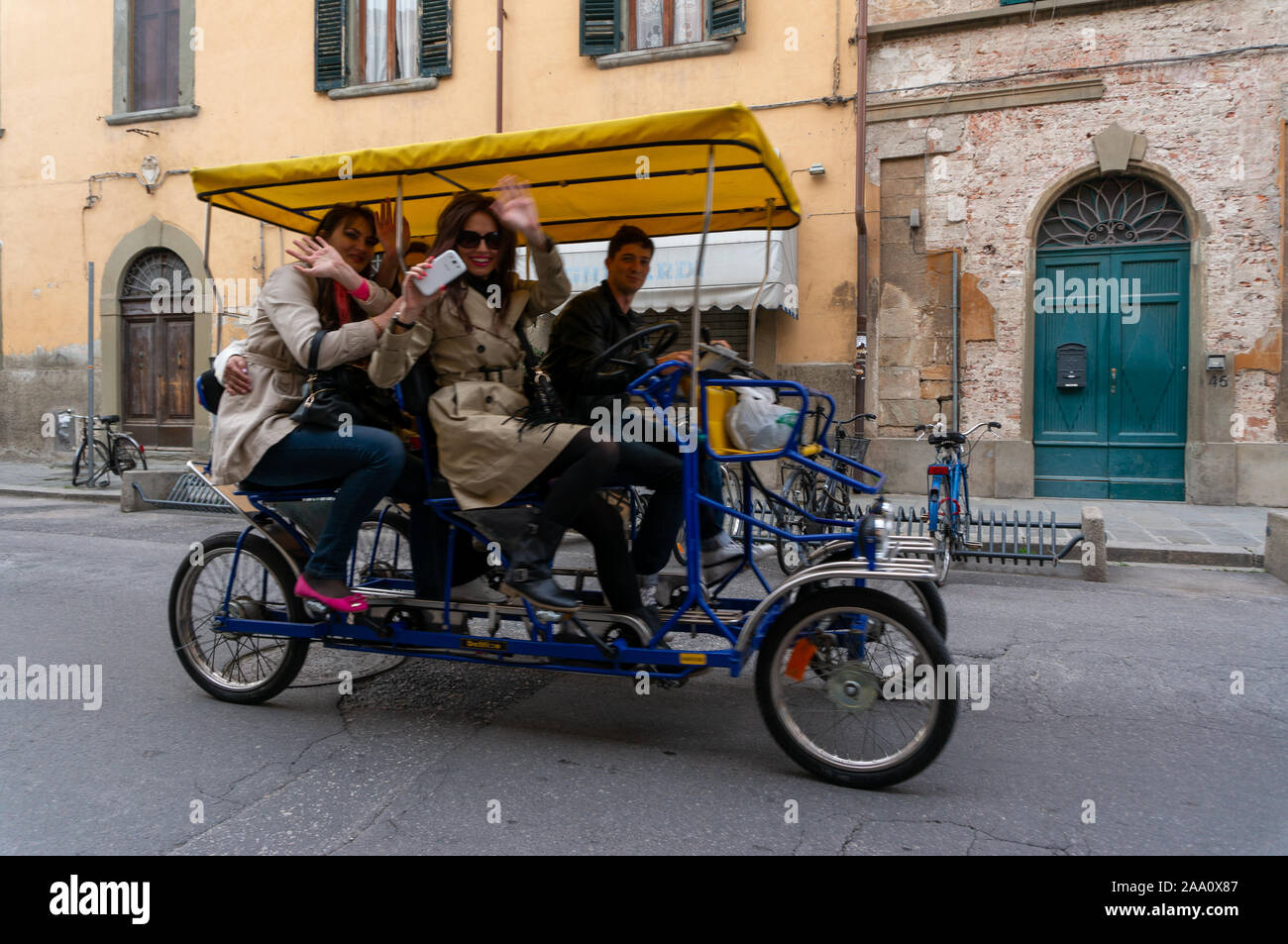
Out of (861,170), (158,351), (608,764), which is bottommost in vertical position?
(608,764)

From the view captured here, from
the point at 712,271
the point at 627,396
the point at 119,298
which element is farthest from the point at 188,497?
the point at 627,396

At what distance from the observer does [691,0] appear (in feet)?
43.5

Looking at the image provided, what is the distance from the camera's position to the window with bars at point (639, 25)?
13266mm

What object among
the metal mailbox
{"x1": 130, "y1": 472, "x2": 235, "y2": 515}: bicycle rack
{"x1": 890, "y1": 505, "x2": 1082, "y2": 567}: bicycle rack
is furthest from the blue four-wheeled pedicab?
the metal mailbox

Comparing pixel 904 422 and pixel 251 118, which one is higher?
pixel 251 118

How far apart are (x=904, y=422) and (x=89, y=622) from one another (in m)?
9.72

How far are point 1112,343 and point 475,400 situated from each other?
10466 millimetres

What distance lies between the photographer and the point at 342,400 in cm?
378

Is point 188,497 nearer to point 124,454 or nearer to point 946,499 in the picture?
point 124,454

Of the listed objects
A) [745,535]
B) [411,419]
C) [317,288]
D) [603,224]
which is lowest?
[745,535]

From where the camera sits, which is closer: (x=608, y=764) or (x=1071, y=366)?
Result: (x=608, y=764)

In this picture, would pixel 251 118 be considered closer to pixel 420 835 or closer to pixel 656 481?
pixel 656 481
